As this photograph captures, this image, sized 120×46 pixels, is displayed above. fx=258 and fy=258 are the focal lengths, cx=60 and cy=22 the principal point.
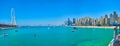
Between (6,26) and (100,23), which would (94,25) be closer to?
(100,23)

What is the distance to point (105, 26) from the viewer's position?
98625 mm

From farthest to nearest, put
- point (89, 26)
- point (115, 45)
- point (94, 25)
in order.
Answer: point (89, 26) → point (94, 25) → point (115, 45)

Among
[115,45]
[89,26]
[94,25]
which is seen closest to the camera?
[115,45]

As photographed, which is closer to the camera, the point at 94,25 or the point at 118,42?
the point at 118,42

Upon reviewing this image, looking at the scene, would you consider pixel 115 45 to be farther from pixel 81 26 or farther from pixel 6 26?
pixel 81 26

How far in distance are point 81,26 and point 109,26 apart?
29045mm

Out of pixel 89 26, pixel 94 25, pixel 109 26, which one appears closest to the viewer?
pixel 109 26

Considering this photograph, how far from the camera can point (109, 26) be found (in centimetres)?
9638

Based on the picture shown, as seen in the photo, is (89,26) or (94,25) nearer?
(94,25)

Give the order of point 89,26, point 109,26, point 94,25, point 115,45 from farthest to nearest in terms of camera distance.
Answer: point 89,26
point 94,25
point 109,26
point 115,45

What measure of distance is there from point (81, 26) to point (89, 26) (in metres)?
7.69

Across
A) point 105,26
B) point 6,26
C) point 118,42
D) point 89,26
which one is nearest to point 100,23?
point 105,26

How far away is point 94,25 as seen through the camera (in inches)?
4242

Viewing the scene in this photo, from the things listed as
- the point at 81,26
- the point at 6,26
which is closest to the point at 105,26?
the point at 81,26
